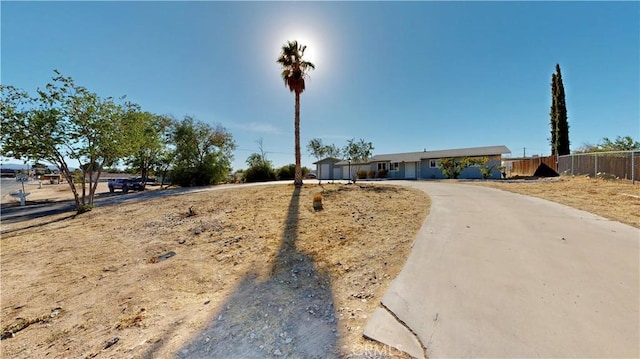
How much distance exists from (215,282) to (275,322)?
1990 mm

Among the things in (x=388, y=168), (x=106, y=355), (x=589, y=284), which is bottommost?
(x=106, y=355)

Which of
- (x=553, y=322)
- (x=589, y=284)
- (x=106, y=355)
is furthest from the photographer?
(x=589, y=284)

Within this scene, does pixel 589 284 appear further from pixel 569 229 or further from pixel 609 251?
pixel 569 229

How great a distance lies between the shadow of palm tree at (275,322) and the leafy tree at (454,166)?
23.6 metres

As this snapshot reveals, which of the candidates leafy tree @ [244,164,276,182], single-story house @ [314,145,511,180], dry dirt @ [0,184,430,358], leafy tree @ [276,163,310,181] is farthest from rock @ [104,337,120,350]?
leafy tree @ [276,163,310,181]

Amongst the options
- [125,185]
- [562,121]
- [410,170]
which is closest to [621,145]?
[562,121]

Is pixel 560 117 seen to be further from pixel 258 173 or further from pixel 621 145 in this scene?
pixel 258 173

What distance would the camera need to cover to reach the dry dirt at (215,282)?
2916mm

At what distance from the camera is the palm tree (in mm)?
15805

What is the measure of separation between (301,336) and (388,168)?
98.0ft

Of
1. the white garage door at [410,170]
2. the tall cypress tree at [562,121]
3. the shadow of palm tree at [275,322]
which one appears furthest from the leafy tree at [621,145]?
the shadow of palm tree at [275,322]

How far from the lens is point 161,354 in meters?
2.74

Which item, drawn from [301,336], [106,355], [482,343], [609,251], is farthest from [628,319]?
[106,355]

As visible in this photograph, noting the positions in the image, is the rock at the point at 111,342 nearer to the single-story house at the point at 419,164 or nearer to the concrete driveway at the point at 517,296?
the concrete driveway at the point at 517,296
